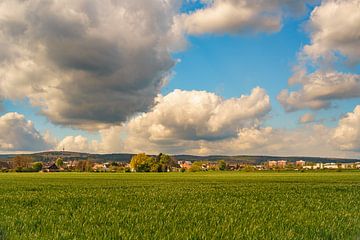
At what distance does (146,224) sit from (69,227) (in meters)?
2.41

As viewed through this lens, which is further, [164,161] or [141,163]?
[164,161]

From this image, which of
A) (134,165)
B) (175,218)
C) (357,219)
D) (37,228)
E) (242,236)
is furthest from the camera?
(134,165)

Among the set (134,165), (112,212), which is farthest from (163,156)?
(112,212)

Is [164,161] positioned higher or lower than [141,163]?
higher

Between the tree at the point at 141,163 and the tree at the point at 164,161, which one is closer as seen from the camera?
the tree at the point at 141,163

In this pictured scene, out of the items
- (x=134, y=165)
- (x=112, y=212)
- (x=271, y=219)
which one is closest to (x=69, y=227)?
(x=112, y=212)

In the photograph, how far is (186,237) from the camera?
10.4 m

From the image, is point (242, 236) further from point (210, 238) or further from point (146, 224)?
point (146, 224)

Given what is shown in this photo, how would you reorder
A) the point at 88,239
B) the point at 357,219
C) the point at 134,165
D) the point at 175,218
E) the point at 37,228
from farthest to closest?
1. the point at 134,165
2. the point at 357,219
3. the point at 175,218
4. the point at 37,228
5. the point at 88,239

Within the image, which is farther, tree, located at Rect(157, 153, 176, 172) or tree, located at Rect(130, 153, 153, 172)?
tree, located at Rect(157, 153, 176, 172)

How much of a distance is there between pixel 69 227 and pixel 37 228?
977 millimetres

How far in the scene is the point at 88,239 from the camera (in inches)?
392

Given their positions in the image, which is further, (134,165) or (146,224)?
(134,165)

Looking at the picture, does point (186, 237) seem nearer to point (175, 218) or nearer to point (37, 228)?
point (175, 218)
